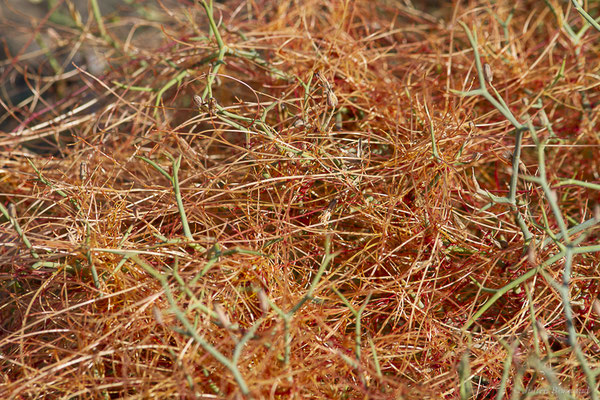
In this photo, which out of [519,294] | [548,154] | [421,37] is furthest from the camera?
[421,37]

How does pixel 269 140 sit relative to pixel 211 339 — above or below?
above

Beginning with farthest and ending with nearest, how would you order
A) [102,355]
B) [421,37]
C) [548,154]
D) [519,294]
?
[421,37] < [548,154] < [519,294] < [102,355]

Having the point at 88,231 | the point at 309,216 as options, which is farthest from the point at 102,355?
the point at 309,216

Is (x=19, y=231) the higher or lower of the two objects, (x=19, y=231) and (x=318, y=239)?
the higher

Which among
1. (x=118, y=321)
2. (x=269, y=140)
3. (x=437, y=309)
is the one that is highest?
(x=269, y=140)

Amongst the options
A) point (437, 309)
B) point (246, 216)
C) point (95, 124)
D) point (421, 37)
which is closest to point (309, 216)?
point (246, 216)

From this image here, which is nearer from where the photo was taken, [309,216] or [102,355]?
[102,355]

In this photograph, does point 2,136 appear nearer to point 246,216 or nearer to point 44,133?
point 44,133
